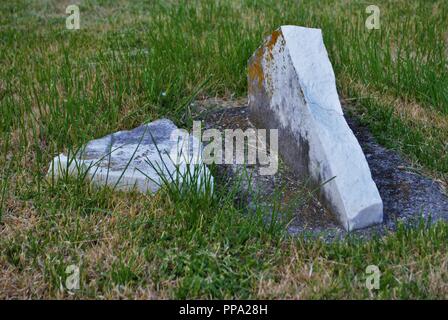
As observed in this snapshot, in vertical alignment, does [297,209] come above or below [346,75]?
below

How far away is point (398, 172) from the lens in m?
3.83

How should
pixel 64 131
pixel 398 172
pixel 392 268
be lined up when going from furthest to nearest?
pixel 64 131
pixel 398 172
pixel 392 268

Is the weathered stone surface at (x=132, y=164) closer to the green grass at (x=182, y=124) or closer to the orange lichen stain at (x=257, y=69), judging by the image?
the green grass at (x=182, y=124)

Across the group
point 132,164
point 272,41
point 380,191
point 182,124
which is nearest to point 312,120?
point 380,191

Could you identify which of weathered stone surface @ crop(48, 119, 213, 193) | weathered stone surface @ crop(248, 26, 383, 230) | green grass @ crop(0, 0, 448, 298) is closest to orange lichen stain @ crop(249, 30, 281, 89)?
weathered stone surface @ crop(248, 26, 383, 230)

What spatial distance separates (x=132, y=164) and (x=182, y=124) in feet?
2.43

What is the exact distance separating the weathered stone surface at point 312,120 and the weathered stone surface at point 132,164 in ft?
1.75

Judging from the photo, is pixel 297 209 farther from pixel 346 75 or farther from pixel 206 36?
pixel 206 36

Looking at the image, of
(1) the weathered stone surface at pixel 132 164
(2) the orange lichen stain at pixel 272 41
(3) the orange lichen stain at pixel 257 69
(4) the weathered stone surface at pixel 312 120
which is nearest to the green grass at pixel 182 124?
Answer: (1) the weathered stone surface at pixel 132 164

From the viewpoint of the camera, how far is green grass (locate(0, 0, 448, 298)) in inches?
118

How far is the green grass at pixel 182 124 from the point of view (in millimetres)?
3008

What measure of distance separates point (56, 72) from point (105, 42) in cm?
105

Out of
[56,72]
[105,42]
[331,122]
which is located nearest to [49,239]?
[331,122]

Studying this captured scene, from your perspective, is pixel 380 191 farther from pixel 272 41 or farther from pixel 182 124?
pixel 182 124
